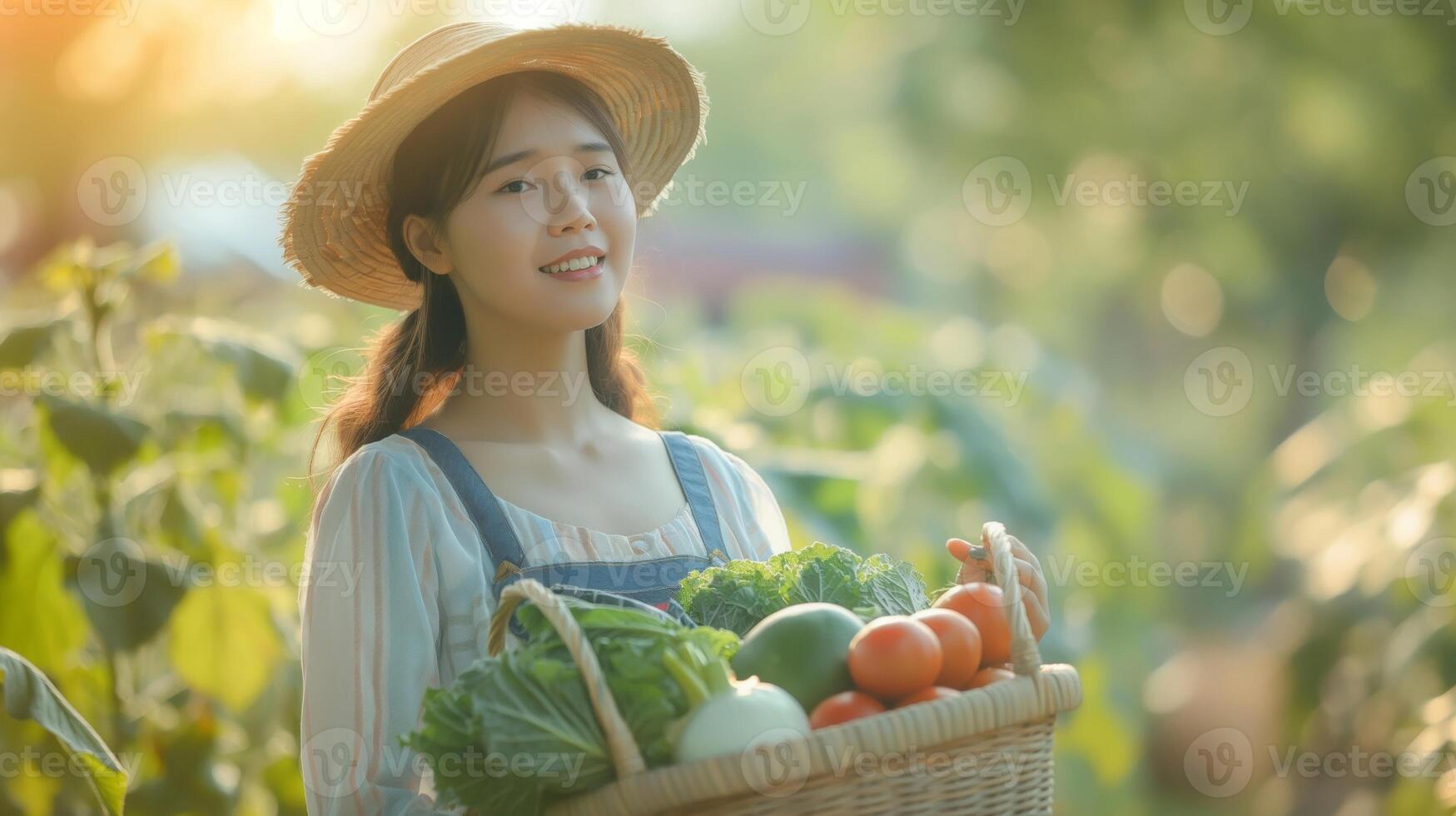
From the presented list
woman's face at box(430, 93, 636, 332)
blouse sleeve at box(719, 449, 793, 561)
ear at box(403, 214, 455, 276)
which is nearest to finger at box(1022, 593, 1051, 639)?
blouse sleeve at box(719, 449, 793, 561)

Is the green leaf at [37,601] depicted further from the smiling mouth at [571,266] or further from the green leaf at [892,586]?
the green leaf at [892,586]

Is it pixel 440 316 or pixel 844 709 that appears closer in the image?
pixel 844 709

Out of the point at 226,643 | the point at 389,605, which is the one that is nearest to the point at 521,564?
the point at 389,605

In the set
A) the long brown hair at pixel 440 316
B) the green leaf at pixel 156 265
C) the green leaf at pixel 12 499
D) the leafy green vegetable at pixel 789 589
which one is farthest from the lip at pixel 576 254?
the green leaf at pixel 12 499

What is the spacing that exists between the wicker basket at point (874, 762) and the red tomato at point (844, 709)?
56 millimetres

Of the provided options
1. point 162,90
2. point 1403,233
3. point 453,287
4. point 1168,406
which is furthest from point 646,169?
point 1168,406

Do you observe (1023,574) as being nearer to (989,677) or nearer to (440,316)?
(989,677)

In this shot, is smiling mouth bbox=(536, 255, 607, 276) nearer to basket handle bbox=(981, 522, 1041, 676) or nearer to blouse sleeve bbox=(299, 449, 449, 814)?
blouse sleeve bbox=(299, 449, 449, 814)

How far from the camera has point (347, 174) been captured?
1.72 metres

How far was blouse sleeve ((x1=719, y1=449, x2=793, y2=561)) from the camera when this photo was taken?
1.88 m

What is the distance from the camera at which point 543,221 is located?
162 centimetres

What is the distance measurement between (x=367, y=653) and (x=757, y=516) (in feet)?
2.15

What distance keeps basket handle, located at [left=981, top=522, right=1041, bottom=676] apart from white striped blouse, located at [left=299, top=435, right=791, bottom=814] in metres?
0.51

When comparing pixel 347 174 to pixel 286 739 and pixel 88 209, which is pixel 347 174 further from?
pixel 88 209
